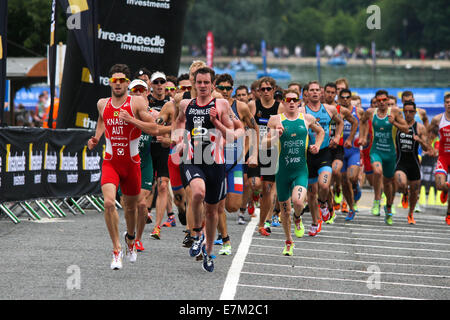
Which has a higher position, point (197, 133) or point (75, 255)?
point (197, 133)

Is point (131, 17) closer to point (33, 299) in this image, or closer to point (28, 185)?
point (28, 185)

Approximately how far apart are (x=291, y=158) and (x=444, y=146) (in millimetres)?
5635

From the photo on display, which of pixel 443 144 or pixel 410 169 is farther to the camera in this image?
pixel 443 144

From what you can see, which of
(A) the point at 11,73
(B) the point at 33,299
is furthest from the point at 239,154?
(A) the point at 11,73

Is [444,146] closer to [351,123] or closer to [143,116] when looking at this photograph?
[351,123]

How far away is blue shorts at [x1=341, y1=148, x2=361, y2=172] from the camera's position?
58.0 ft

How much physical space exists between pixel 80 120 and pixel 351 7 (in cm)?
11442

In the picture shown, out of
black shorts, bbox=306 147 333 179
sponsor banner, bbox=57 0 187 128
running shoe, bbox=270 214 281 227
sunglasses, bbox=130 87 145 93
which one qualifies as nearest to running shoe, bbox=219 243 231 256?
sunglasses, bbox=130 87 145 93

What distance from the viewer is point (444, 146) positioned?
17234mm

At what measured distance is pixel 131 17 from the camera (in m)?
19.0

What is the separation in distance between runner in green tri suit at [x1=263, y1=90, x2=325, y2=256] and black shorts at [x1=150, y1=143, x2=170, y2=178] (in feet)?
6.60

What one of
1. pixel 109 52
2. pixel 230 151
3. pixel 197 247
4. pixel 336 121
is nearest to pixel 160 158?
pixel 230 151
